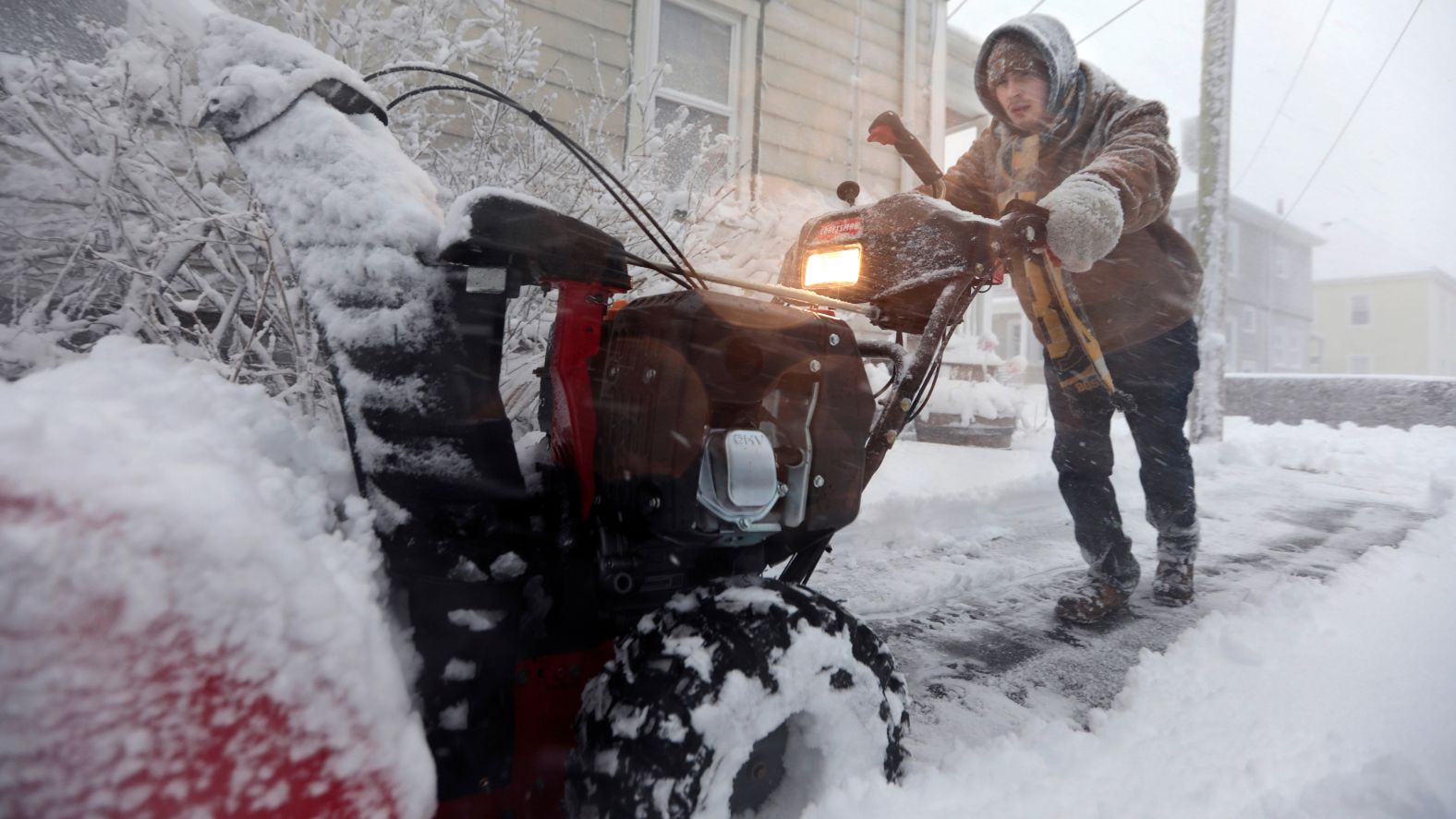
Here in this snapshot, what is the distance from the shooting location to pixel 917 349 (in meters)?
1.70

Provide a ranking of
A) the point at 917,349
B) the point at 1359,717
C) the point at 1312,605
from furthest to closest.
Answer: the point at 1312,605
the point at 1359,717
the point at 917,349

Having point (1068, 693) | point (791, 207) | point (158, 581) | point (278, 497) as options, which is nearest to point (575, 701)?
point (278, 497)

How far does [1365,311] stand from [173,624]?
26.5 meters

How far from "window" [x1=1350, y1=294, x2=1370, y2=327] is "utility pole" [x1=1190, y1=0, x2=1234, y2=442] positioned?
51.4 ft

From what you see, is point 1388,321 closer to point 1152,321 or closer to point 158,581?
point 1152,321

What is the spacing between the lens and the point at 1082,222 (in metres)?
1.74

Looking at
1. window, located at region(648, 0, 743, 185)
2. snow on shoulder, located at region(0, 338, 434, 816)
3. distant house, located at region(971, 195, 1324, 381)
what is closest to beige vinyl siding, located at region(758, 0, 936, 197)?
window, located at region(648, 0, 743, 185)

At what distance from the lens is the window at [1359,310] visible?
1998 cm

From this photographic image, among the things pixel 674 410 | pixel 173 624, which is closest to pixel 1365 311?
pixel 674 410

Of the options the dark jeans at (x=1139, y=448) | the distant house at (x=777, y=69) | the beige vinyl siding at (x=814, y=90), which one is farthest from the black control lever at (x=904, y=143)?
the beige vinyl siding at (x=814, y=90)

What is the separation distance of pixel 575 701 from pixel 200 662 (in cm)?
65

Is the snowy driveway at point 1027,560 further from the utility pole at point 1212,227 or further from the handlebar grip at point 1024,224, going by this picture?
the utility pole at point 1212,227

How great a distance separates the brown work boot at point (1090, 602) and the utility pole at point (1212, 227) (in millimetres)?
6958

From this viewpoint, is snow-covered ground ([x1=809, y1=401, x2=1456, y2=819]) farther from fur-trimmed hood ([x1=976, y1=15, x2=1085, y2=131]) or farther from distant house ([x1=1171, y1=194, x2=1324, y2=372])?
distant house ([x1=1171, y1=194, x2=1324, y2=372])
